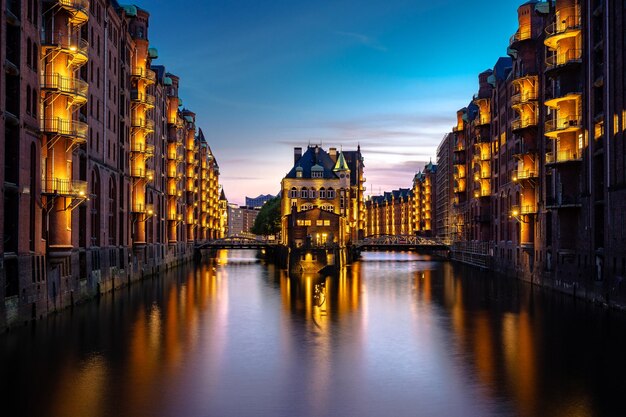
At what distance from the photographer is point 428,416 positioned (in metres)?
25.2

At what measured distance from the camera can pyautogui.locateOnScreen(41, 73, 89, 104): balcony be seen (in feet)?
154

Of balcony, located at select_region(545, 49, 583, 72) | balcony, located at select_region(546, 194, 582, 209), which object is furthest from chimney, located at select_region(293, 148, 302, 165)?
balcony, located at select_region(545, 49, 583, 72)

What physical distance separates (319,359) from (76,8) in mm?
30360

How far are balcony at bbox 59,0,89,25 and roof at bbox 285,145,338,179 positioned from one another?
3808 inches

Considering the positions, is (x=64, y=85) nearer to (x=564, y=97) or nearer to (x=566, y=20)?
(x=564, y=97)

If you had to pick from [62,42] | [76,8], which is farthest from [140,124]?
[76,8]

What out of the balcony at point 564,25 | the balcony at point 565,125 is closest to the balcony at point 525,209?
the balcony at point 565,125

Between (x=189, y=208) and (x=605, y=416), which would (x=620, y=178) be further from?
(x=189, y=208)

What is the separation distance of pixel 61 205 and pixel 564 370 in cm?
3477

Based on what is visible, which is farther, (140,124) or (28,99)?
(140,124)

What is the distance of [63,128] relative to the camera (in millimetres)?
48062

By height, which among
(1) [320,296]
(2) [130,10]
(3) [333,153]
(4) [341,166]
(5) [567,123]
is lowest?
(1) [320,296]

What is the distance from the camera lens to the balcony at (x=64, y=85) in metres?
47.0

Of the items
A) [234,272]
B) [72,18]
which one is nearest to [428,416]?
[72,18]
